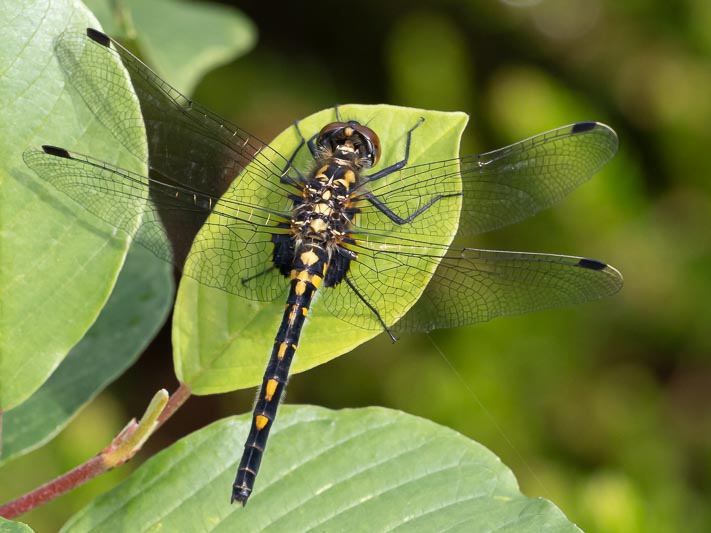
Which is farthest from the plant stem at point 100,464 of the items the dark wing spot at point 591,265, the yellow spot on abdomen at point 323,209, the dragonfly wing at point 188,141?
the dark wing spot at point 591,265

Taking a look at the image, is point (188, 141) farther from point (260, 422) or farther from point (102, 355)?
point (260, 422)

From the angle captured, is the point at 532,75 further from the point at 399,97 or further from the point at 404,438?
the point at 404,438

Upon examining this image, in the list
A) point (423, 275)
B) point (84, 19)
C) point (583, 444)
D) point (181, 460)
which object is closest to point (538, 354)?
point (583, 444)

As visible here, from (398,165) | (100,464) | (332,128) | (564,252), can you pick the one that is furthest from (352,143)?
(564,252)

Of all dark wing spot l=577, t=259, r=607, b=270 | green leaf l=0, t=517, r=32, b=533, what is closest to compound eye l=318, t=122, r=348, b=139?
dark wing spot l=577, t=259, r=607, b=270

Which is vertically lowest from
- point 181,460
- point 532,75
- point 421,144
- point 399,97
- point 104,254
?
point 181,460

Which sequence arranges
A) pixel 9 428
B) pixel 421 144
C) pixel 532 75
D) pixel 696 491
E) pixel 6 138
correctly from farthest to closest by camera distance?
Answer: pixel 532 75 → pixel 696 491 → pixel 9 428 → pixel 421 144 → pixel 6 138
